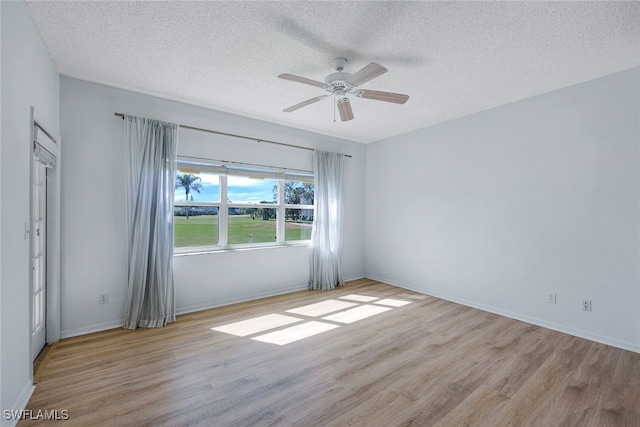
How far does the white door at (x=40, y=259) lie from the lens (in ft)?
7.97

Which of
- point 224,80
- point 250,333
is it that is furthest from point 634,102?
point 250,333

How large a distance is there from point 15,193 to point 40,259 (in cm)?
125

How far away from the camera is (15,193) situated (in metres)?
1.71

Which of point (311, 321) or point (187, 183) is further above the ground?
point (187, 183)

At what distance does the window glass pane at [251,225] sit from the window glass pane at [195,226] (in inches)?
9.5

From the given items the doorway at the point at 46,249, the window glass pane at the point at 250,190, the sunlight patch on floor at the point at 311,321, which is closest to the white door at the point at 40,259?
the doorway at the point at 46,249

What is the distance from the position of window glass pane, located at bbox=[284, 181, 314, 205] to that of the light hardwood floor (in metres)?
2.21

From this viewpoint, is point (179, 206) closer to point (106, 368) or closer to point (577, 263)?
point (106, 368)

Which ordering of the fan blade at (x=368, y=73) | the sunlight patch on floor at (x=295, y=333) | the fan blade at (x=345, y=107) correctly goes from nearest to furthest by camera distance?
the fan blade at (x=368, y=73), the fan blade at (x=345, y=107), the sunlight patch on floor at (x=295, y=333)

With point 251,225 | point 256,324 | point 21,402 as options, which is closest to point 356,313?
point 256,324

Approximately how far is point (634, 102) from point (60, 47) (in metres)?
5.15

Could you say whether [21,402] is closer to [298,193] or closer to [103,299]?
[103,299]

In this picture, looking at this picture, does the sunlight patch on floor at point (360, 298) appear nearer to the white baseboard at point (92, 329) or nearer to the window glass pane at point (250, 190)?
the window glass pane at point (250, 190)

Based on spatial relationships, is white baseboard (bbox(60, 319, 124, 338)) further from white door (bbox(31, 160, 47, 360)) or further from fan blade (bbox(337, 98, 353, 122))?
fan blade (bbox(337, 98, 353, 122))
